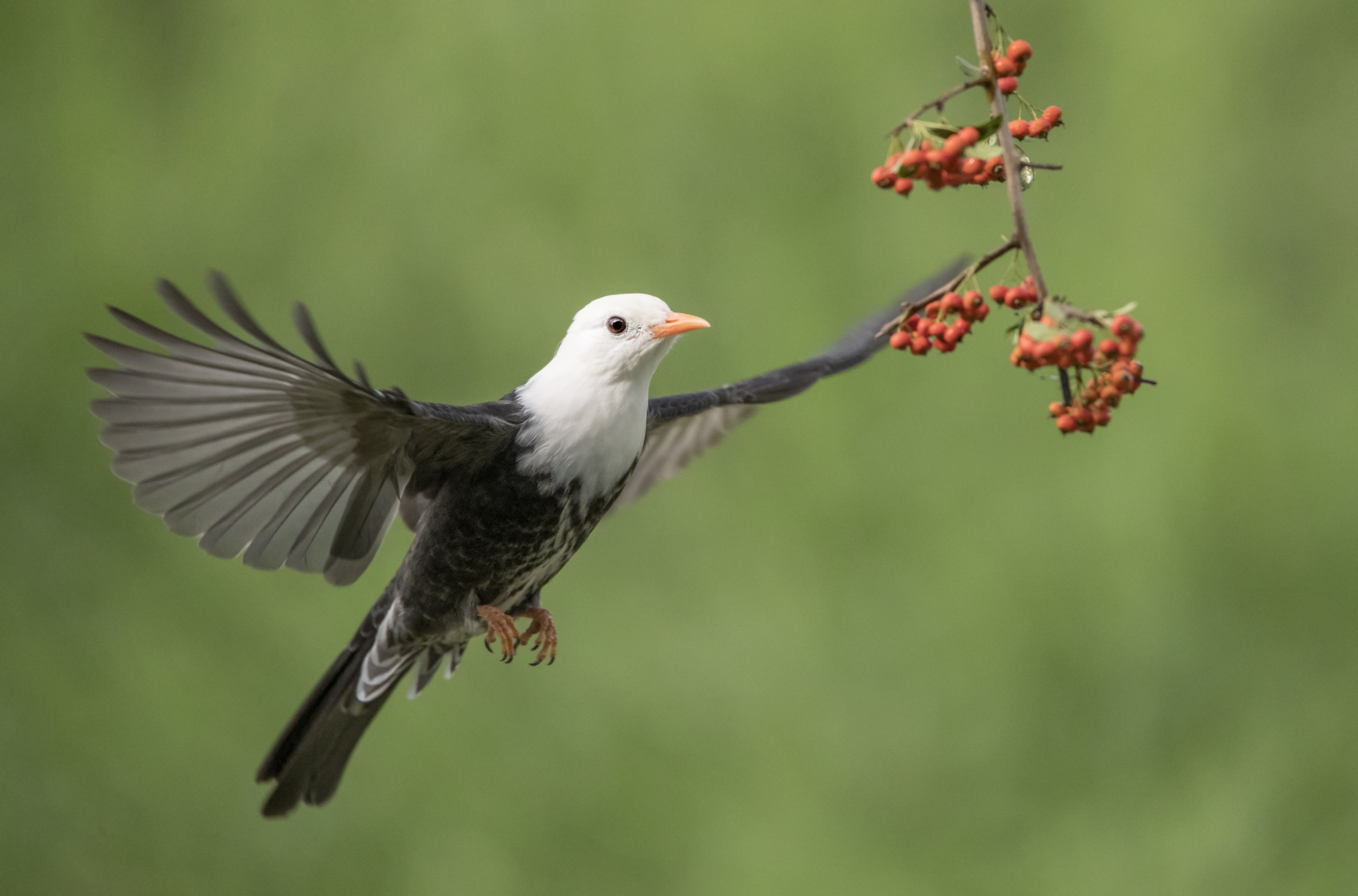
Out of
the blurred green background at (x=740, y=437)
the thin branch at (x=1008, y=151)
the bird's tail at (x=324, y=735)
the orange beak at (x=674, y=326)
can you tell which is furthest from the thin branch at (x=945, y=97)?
the blurred green background at (x=740, y=437)

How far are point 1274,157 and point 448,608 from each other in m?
2.75

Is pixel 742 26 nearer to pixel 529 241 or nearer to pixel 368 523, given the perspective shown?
pixel 529 241

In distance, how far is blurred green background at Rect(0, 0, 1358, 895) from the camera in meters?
3.29

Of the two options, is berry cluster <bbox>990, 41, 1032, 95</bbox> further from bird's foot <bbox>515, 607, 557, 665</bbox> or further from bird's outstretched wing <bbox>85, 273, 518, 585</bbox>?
bird's foot <bbox>515, 607, 557, 665</bbox>

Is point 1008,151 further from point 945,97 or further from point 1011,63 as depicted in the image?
point 1011,63

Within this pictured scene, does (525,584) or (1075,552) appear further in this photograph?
(1075,552)

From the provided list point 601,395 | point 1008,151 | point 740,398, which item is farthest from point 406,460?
point 1008,151

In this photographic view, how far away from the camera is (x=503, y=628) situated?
161 cm

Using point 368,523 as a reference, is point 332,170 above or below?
above

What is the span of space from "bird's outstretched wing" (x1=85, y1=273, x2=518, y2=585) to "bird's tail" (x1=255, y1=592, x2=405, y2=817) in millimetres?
324

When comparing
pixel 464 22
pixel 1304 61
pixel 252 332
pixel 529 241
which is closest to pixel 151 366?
pixel 252 332

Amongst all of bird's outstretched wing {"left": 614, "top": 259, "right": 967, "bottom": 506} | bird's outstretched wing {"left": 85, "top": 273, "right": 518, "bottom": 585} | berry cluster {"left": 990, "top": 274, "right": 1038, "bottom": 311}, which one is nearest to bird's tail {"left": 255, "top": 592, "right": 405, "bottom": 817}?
bird's outstretched wing {"left": 85, "top": 273, "right": 518, "bottom": 585}

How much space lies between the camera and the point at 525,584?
5.57 feet

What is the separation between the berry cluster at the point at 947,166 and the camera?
3.19 ft
